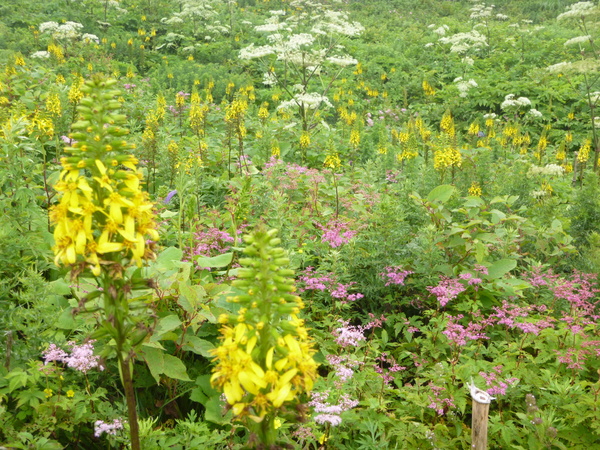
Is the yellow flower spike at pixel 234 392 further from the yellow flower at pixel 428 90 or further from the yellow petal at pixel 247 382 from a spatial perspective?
the yellow flower at pixel 428 90

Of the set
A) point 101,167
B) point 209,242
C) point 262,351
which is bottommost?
point 209,242

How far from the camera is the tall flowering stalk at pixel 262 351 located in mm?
1423

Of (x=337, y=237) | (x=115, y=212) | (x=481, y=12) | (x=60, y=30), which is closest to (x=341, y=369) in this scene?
(x=115, y=212)

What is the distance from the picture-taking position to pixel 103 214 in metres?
1.67

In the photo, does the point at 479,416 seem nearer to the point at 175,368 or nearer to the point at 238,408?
the point at 238,408

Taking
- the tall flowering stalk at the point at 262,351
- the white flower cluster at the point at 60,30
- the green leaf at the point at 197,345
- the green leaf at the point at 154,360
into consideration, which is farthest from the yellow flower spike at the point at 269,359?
the white flower cluster at the point at 60,30

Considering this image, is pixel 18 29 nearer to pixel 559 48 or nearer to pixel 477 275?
pixel 477 275

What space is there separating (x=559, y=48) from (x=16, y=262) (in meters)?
17.1

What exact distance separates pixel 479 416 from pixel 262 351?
139cm

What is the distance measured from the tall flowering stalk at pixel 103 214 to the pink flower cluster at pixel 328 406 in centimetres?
94

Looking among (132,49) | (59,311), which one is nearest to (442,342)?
(59,311)

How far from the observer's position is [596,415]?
100 inches

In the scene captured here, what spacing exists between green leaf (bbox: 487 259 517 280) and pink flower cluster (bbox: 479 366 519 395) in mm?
1146

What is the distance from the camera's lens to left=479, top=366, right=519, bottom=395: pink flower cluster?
8.79 ft
